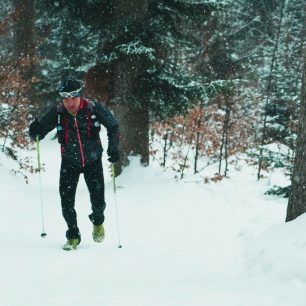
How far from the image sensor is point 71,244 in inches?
226

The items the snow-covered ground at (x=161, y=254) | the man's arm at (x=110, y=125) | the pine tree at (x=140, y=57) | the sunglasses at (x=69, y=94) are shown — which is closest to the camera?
the snow-covered ground at (x=161, y=254)

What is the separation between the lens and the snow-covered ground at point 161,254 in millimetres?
3654

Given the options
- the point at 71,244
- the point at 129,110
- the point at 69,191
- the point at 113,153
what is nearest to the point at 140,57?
the point at 129,110

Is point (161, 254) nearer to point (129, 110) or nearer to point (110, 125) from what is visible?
point (110, 125)

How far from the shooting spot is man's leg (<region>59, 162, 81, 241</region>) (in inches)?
227

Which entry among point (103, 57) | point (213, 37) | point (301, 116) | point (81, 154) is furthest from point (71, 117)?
point (213, 37)

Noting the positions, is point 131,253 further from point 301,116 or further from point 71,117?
point 301,116

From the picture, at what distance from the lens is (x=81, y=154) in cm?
566

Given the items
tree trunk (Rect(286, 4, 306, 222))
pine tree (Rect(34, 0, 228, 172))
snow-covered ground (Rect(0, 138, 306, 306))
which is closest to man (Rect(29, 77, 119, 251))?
snow-covered ground (Rect(0, 138, 306, 306))

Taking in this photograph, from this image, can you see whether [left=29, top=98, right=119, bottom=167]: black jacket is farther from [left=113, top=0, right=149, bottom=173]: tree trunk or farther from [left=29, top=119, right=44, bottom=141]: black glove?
[left=113, top=0, right=149, bottom=173]: tree trunk

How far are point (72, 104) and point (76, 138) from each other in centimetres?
49

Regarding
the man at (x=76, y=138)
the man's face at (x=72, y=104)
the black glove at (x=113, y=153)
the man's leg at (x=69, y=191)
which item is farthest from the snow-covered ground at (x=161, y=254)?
the man's face at (x=72, y=104)

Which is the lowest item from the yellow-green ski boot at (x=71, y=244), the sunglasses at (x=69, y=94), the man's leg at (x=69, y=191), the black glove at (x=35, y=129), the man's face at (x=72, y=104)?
the yellow-green ski boot at (x=71, y=244)

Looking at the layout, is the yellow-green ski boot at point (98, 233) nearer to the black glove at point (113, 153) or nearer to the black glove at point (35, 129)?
the black glove at point (113, 153)
